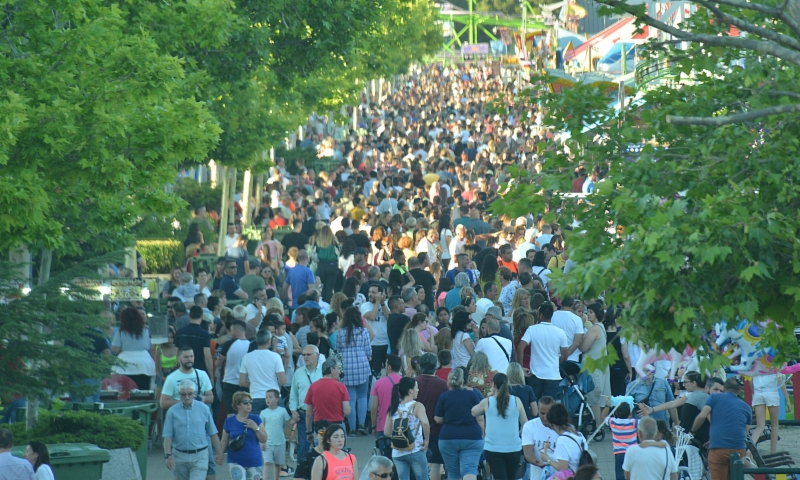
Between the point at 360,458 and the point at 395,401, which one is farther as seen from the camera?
the point at 360,458

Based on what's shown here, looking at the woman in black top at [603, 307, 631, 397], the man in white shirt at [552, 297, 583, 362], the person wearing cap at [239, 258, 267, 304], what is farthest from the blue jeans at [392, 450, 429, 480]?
the person wearing cap at [239, 258, 267, 304]

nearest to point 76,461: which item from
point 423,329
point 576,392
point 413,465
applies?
point 413,465

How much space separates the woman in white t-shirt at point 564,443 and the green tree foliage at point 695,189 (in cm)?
254

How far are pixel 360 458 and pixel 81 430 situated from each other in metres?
3.15

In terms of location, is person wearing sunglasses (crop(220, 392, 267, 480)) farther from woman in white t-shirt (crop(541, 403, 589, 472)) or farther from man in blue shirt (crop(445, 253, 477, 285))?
man in blue shirt (crop(445, 253, 477, 285))

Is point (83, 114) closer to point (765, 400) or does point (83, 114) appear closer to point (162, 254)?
point (765, 400)

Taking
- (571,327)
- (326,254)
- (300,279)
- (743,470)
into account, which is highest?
(326,254)

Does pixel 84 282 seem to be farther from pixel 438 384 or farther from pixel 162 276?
pixel 162 276

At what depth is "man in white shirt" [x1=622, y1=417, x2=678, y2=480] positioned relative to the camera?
10.3 meters

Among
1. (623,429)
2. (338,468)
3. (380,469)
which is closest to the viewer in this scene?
(380,469)

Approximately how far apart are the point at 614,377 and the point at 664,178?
8.24 m

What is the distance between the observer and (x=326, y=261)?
69.4 ft

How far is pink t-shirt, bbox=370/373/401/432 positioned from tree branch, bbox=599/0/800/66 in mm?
5858

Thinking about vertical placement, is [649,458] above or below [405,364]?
below
